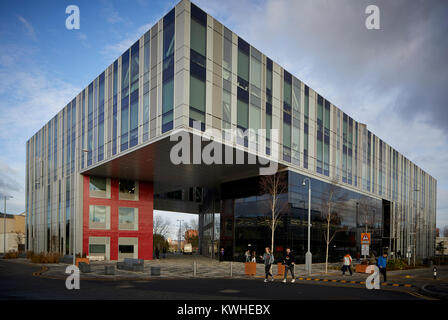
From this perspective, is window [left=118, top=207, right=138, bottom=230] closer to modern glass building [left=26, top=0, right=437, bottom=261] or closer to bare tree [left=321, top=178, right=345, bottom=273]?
modern glass building [left=26, top=0, right=437, bottom=261]

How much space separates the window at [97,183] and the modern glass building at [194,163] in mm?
120

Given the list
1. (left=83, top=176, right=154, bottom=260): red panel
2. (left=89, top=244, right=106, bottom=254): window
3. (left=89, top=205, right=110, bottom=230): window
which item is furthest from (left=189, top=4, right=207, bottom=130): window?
(left=89, top=244, right=106, bottom=254): window

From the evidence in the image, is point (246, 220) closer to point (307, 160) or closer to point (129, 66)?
point (307, 160)

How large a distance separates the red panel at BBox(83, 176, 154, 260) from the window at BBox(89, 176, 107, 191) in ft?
1.74

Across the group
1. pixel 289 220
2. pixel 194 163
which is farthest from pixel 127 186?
pixel 289 220

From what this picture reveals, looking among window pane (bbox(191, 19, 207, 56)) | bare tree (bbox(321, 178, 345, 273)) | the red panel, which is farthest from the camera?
bare tree (bbox(321, 178, 345, 273))

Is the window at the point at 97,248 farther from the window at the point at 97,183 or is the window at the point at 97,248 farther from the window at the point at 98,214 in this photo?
the window at the point at 97,183

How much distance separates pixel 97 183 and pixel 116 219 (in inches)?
196

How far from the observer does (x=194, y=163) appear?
3500cm

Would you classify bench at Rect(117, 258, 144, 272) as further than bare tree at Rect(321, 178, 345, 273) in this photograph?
No

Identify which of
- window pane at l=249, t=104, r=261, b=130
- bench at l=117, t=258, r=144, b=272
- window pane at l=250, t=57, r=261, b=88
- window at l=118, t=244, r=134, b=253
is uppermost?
window pane at l=250, t=57, r=261, b=88

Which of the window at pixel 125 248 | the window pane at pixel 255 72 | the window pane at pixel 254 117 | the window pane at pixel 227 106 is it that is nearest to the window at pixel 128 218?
the window at pixel 125 248

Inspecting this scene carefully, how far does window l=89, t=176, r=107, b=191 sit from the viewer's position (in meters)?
43.6
